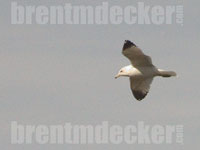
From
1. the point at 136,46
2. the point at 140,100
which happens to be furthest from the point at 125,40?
the point at 140,100

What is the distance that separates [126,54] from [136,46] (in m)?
0.68

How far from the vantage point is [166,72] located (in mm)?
42281

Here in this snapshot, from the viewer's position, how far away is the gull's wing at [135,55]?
41.8m

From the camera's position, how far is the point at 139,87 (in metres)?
44.1

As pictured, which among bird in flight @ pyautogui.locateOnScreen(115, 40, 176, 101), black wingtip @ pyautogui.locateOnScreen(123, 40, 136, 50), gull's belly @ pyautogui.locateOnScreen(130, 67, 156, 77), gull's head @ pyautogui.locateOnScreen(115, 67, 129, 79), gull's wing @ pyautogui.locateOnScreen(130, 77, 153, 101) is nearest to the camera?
black wingtip @ pyautogui.locateOnScreen(123, 40, 136, 50)

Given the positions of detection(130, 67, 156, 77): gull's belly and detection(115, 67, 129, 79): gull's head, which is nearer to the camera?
detection(130, 67, 156, 77): gull's belly

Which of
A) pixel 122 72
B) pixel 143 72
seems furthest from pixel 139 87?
pixel 143 72

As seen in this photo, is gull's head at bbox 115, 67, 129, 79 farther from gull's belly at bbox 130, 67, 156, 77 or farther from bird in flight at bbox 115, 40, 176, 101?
gull's belly at bbox 130, 67, 156, 77

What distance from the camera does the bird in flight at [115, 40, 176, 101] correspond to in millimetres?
42062

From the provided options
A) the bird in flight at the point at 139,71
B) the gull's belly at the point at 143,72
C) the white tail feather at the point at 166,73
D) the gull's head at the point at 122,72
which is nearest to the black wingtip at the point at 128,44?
the bird in flight at the point at 139,71

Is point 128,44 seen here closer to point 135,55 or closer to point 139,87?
point 135,55

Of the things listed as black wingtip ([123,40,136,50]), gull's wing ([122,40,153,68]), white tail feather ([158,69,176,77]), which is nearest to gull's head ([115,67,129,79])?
gull's wing ([122,40,153,68])

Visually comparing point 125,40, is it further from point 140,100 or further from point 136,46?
point 140,100

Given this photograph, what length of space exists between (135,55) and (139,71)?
115 centimetres
